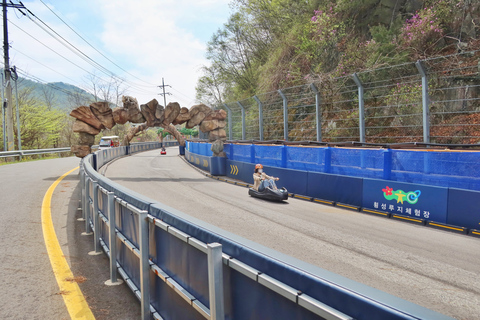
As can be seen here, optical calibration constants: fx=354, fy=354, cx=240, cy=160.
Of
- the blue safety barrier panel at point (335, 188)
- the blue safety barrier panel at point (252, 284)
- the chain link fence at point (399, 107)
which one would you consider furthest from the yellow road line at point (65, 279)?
the chain link fence at point (399, 107)

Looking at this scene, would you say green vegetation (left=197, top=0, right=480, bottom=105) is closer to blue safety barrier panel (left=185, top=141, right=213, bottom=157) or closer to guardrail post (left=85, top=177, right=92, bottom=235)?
blue safety barrier panel (left=185, top=141, right=213, bottom=157)

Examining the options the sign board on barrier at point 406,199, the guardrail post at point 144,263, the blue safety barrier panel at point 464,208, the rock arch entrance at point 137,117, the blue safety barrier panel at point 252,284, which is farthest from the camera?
the rock arch entrance at point 137,117

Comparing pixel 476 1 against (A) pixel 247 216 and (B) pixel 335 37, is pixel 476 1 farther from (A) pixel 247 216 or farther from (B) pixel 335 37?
(A) pixel 247 216

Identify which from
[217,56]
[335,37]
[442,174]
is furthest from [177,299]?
[217,56]

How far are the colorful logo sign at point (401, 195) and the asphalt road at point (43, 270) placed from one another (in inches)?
323

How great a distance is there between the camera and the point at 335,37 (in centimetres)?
2267

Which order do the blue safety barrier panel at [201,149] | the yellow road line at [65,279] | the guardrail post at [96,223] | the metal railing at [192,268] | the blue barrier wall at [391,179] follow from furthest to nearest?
the blue safety barrier panel at [201,149]
the blue barrier wall at [391,179]
the guardrail post at [96,223]
the yellow road line at [65,279]
the metal railing at [192,268]

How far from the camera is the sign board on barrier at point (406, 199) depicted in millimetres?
9453

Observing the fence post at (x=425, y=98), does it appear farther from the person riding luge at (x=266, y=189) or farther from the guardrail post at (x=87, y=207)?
the guardrail post at (x=87, y=207)

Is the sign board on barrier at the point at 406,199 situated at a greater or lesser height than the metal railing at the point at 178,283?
lesser

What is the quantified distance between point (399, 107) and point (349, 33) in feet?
27.8

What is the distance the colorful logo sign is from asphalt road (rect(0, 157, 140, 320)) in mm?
8198

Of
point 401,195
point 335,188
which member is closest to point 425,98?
point 401,195

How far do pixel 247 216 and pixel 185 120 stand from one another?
1460 cm
